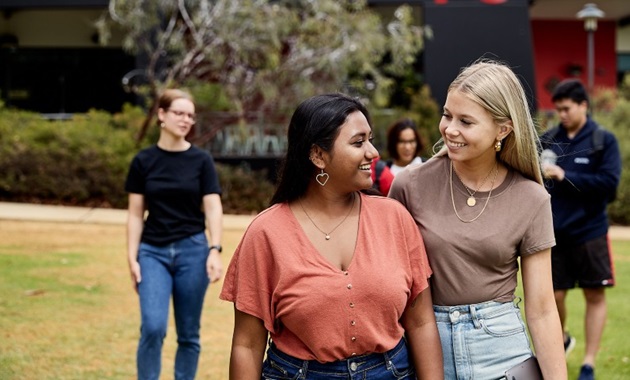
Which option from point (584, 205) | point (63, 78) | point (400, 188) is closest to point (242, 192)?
point (584, 205)

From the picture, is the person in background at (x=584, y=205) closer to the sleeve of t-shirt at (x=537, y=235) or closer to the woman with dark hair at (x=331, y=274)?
the sleeve of t-shirt at (x=537, y=235)

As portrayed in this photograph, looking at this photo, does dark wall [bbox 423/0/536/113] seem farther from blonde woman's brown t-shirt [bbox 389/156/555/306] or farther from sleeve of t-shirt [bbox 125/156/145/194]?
blonde woman's brown t-shirt [bbox 389/156/555/306]

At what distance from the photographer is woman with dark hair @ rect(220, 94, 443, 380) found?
10.4 ft

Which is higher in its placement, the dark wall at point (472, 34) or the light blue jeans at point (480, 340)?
the dark wall at point (472, 34)

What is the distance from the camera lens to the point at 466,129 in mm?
3363

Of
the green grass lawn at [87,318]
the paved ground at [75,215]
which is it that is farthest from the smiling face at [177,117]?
the paved ground at [75,215]

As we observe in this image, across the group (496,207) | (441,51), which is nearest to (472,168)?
(496,207)

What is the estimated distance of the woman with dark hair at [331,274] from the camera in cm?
318

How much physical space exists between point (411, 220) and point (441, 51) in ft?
60.2

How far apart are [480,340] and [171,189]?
2.96m

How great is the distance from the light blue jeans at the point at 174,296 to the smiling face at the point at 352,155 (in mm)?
2494

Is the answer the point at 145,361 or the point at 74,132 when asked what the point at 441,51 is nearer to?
the point at 74,132

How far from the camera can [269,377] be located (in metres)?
3.33

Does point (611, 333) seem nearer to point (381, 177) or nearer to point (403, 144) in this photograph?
point (403, 144)
